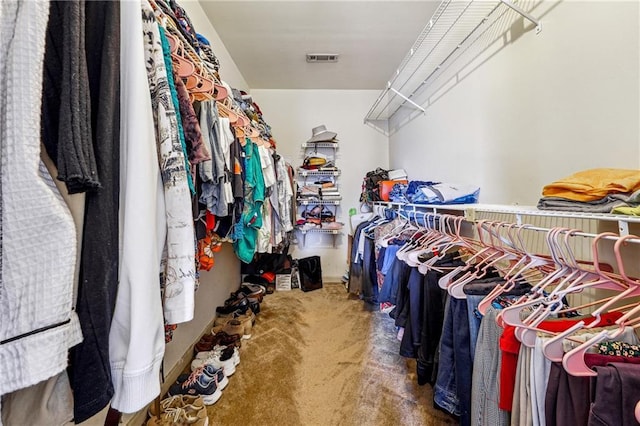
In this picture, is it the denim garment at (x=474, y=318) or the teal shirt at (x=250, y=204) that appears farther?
the teal shirt at (x=250, y=204)

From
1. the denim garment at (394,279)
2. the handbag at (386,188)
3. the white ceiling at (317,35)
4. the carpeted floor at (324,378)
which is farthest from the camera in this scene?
the handbag at (386,188)

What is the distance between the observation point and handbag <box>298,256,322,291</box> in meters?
3.36

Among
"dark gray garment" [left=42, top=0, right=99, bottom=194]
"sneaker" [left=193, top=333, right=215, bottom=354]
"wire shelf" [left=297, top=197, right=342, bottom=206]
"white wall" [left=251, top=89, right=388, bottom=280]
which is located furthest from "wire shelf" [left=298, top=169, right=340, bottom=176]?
"dark gray garment" [left=42, top=0, right=99, bottom=194]

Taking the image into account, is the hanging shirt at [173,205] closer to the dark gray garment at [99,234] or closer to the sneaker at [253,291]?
the dark gray garment at [99,234]

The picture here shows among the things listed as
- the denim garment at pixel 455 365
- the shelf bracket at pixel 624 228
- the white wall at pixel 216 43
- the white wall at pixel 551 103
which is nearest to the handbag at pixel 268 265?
the white wall at pixel 216 43

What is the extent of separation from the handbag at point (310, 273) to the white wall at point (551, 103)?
6.74 ft

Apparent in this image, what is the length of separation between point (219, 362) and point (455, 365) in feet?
4.70

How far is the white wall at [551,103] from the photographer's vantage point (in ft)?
3.11

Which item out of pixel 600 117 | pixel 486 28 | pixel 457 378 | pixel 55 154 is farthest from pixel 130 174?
pixel 486 28

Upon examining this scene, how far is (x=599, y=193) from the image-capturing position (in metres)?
0.80

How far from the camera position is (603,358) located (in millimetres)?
560

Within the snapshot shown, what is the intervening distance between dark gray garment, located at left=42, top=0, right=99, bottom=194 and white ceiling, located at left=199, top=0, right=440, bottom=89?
2019 millimetres

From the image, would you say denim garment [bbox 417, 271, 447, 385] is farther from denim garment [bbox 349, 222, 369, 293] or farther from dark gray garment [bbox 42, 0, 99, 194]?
denim garment [bbox 349, 222, 369, 293]

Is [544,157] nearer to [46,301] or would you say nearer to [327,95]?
[46,301]
